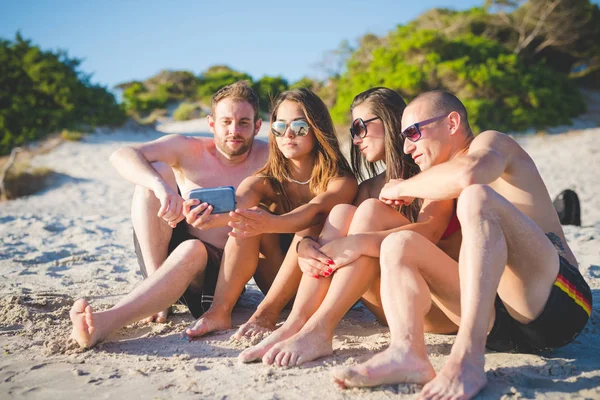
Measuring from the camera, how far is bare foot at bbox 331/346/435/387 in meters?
2.05

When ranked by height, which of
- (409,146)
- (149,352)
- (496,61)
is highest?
(496,61)

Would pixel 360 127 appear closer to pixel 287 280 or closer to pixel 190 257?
pixel 287 280

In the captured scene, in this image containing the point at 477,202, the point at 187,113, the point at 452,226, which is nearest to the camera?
the point at 477,202

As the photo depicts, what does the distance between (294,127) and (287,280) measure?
102cm

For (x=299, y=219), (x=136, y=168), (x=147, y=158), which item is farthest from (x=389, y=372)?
(x=147, y=158)

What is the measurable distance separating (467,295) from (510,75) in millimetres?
15641

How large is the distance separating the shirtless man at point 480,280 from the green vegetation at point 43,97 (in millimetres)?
14204

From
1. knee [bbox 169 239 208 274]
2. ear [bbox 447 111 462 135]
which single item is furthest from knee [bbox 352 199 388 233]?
knee [bbox 169 239 208 274]

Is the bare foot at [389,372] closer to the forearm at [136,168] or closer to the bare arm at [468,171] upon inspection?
the bare arm at [468,171]

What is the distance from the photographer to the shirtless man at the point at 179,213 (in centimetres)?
278

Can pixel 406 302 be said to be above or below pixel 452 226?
below

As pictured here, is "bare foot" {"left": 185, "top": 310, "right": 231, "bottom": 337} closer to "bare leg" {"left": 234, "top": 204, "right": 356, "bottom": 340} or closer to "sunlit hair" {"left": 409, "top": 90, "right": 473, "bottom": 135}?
"bare leg" {"left": 234, "top": 204, "right": 356, "bottom": 340}

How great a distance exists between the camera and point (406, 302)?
2.18 meters

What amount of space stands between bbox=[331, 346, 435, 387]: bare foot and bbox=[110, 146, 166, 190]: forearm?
1.68m
